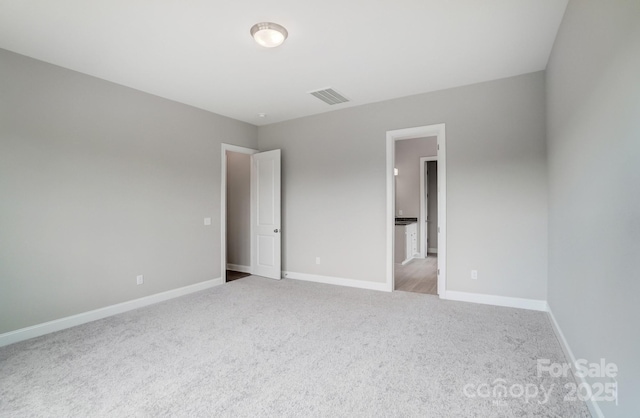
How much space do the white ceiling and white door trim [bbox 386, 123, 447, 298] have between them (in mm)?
584

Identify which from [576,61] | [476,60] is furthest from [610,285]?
[476,60]

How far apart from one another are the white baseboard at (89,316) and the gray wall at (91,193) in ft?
0.20

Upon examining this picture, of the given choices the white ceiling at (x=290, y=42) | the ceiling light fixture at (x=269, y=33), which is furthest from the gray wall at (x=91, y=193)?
the ceiling light fixture at (x=269, y=33)

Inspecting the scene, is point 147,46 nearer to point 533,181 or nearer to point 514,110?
point 514,110

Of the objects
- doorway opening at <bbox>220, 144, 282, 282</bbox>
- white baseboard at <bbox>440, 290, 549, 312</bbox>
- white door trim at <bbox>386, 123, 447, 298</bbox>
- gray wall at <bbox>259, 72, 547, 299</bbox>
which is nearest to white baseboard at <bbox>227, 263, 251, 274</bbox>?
doorway opening at <bbox>220, 144, 282, 282</bbox>

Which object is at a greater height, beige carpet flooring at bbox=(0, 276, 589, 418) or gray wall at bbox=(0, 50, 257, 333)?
gray wall at bbox=(0, 50, 257, 333)

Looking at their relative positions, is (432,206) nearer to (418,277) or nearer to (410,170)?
(410,170)

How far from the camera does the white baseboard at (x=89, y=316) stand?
114 inches

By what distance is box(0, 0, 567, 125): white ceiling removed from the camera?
2334 mm

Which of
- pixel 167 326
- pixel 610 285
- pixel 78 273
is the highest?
pixel 610 285

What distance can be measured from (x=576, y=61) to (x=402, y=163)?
5.57 m

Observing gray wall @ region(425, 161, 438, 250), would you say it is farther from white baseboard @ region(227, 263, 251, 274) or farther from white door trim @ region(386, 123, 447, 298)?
white baseboard @ region(227, 263, 251, 274)

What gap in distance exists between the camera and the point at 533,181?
3.55 metres

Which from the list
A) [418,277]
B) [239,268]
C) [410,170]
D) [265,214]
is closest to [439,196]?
[418,277]
